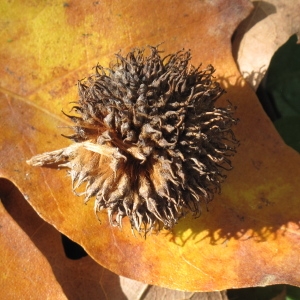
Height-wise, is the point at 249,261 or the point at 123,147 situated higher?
the point at 123,147

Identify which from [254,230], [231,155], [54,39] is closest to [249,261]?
[254,230]

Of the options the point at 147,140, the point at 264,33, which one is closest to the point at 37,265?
the point at 147,140

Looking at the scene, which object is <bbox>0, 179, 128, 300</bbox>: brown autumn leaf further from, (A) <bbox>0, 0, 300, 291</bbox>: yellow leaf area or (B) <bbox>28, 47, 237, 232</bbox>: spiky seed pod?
(B) <bbox>28, 47, 237, 232</bbox>: spiky seed pod

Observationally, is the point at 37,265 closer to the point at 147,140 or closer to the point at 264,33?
the point at 147,140

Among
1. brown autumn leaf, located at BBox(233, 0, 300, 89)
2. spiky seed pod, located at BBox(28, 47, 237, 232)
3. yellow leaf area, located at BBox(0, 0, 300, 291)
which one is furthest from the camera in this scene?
brown autumn leaf, located at BBox(233, 0, 300, 89)

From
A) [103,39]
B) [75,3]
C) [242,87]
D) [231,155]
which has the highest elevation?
[75,3]

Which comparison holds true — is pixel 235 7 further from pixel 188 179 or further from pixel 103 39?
pixel 188 179

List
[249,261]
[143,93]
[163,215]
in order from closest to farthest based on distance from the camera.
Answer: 1. [143,93]
2. [163,215]
3. [249,261]

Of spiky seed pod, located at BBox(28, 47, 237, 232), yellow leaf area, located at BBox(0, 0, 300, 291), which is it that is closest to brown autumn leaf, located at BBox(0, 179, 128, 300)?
yellow leaf area, located at BBox(0, 0, 300, 291)
